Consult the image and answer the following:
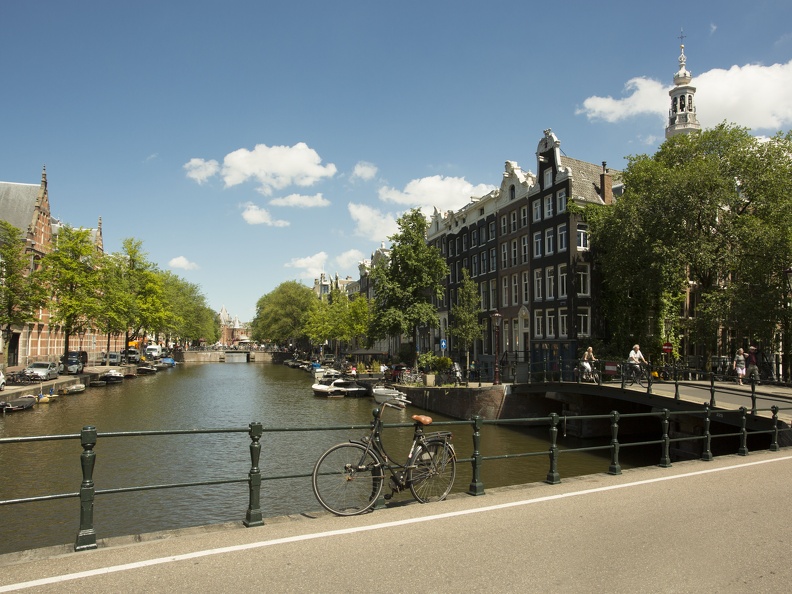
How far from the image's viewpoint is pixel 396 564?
5793 mm

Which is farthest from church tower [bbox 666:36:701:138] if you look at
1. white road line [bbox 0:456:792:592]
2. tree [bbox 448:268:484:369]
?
white road line [bbox 0:456:792:592]

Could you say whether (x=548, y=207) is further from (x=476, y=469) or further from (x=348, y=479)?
(x=348, y=479)

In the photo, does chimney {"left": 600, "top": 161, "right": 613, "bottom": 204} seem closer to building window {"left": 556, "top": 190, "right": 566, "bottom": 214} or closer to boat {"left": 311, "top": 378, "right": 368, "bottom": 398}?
building window {"left": 556, "top": 190, "right": 566, "bottom": 214}

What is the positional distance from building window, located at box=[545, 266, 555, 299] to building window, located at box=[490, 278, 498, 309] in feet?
27.1

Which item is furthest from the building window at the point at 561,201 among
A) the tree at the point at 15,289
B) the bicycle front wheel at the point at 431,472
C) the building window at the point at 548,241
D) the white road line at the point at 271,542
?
the tree at the point at 15,289

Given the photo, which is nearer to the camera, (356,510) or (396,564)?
(396,564)

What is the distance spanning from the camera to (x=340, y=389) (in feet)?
160

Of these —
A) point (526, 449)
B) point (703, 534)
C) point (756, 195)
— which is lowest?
point (526, 449)

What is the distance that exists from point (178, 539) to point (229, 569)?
133 cm

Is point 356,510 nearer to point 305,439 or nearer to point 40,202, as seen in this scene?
point 305,439

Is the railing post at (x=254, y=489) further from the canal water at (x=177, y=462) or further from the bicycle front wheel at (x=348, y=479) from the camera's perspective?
the bicycle front wheel at (x=348, y=479)

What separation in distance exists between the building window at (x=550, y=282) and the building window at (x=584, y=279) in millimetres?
2227

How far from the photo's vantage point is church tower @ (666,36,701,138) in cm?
7888

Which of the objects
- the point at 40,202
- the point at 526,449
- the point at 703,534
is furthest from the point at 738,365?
the point at 40,202
